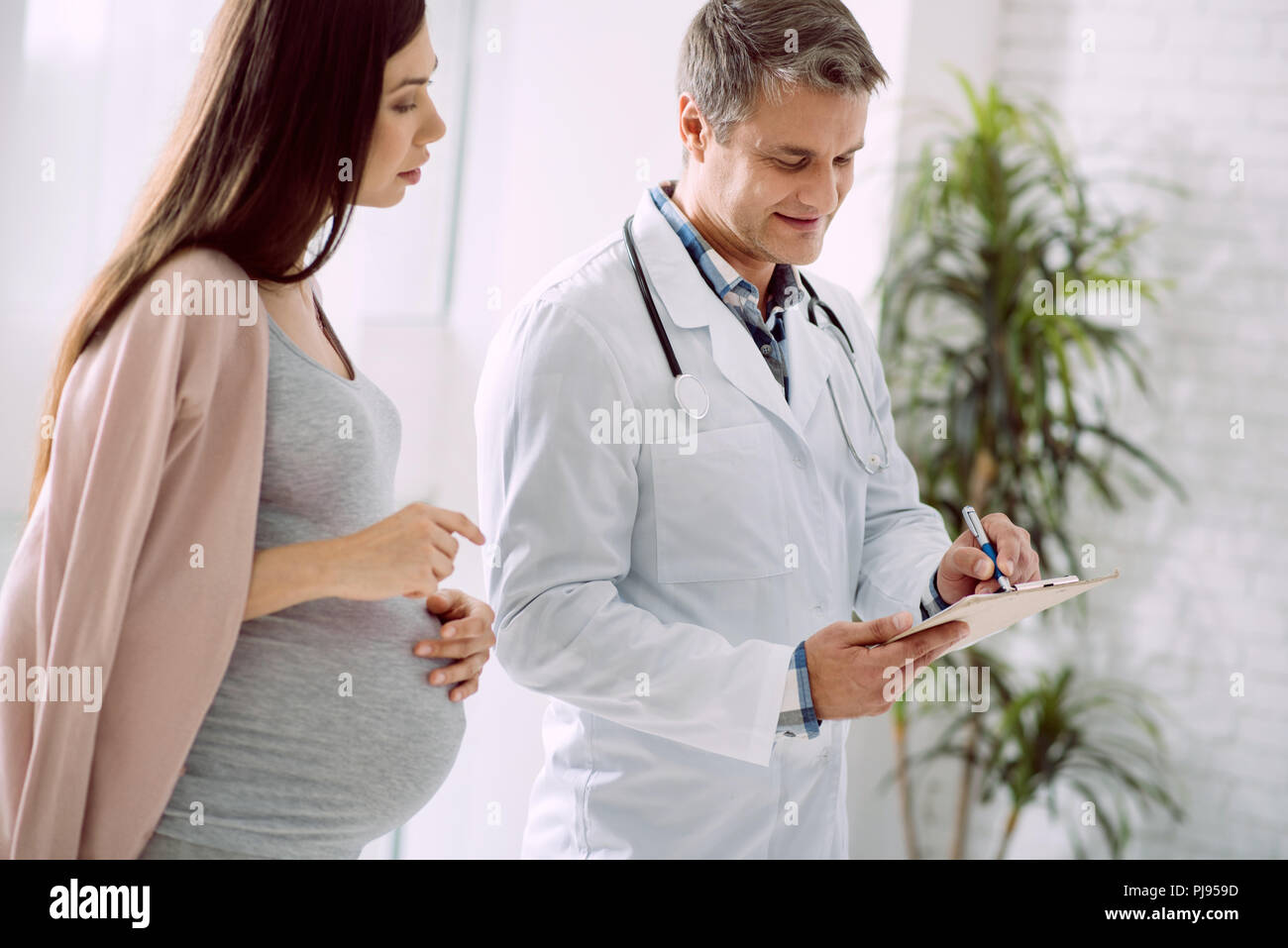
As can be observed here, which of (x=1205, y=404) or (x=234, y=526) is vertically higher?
(x=1205, y=404)

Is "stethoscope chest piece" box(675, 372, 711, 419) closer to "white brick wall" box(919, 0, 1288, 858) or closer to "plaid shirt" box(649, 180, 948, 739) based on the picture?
"plaid shirt" box(649, 180, 948, 739)

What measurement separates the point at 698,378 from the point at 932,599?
1.44 feet

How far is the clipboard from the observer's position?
1164 millimetres

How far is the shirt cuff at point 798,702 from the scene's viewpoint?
131 centimetres

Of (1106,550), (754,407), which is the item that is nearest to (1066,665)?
(1106,550)

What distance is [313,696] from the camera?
1167 millimetres

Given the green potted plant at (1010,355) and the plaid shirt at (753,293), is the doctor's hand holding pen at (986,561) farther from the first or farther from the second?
the green potted plant at (1010,355)

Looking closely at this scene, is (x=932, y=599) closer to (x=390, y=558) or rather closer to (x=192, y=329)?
(x=390, y=558)

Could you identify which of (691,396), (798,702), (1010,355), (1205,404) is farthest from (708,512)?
(1205,404)

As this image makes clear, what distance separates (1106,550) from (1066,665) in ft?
1.23
